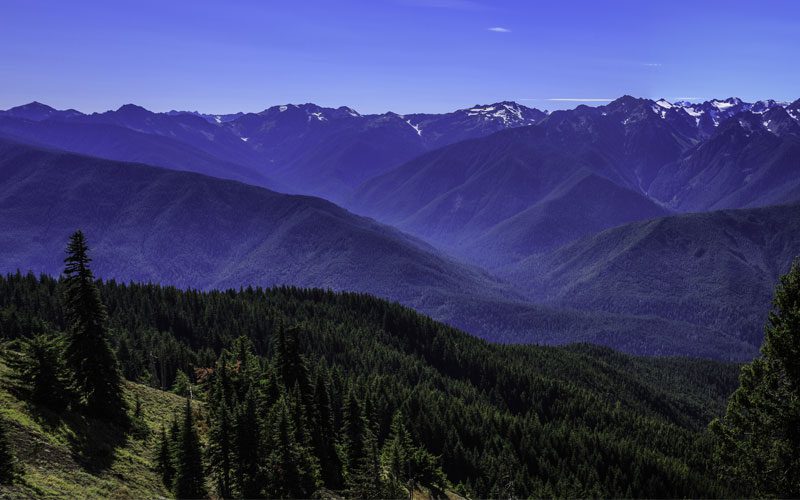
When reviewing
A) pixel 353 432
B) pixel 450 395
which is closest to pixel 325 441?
pixel 353 432

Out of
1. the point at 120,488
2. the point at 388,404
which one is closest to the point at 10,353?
the point at 120,488

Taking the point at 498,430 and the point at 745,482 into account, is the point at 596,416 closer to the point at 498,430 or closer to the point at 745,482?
the point at 498,430

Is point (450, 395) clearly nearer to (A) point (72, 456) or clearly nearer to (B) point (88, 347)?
(B) point (88, 347)

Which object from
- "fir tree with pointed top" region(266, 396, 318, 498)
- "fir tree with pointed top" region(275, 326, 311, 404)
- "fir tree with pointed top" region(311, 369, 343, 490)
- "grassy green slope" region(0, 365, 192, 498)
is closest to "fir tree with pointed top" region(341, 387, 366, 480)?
"fir tree with pointed top" region(311, 369, 343, 490)

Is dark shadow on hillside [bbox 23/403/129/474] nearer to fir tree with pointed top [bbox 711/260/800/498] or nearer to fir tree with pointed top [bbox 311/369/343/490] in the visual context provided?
fir tree with pointed top [bbox 311/369/343/490]

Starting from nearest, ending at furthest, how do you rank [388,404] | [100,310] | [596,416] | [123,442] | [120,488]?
[120,488] → [123,442] → [100,310] → [388,404] → [596,416]
